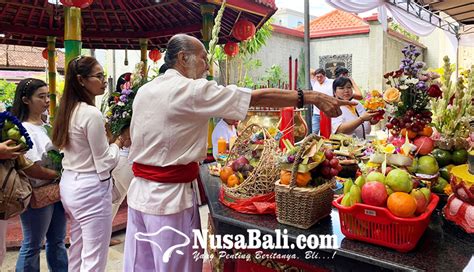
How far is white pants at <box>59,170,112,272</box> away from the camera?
7.15 feet

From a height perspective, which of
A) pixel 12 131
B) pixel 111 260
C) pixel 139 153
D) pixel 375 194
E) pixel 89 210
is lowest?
pixel 111 260

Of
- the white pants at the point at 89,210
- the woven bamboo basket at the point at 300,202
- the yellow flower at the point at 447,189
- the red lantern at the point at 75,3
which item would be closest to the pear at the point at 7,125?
the white pants at the point at 89,210

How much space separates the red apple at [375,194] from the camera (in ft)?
4.22

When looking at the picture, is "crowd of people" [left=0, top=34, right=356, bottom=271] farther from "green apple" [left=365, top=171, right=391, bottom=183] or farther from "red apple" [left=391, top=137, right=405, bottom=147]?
"red apple" [left=391, top=137, right=405, bottom=147]

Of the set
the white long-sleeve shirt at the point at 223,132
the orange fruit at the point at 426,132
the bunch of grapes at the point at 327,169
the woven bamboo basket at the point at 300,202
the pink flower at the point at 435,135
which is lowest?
the woven bamboo basket at the point at 300,202

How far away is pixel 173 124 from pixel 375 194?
86cm

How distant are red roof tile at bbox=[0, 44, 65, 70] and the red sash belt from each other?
12.6 meters

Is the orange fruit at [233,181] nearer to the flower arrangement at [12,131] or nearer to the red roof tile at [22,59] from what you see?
the flower arrangement at [12,131]

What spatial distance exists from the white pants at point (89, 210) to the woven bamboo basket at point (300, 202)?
1167 millimetres

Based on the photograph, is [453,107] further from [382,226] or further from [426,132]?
[382,226]

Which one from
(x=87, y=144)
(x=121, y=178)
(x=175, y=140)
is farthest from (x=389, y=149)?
(x=121, y=178)

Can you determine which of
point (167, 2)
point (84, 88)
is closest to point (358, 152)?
point (84, 88)

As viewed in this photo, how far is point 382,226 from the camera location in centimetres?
129

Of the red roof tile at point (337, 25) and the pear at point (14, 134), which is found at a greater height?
the red roof tile at point (337, 25)
